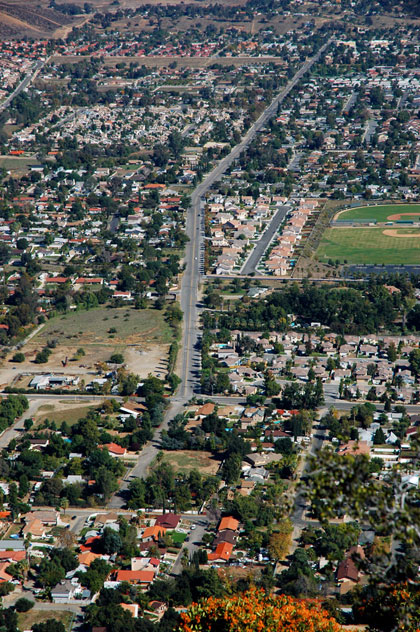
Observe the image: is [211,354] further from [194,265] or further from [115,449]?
[194,265]

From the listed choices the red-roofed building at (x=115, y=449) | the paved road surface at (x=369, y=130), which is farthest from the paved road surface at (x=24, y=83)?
the red-roofed building at (x=115, y=449)

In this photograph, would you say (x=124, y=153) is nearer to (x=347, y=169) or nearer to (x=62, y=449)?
(x=347, y=169)

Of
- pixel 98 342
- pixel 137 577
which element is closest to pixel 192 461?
pixel 137 577

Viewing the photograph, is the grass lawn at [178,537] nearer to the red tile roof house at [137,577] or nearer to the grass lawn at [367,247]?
the red tile roof house at [137,577]

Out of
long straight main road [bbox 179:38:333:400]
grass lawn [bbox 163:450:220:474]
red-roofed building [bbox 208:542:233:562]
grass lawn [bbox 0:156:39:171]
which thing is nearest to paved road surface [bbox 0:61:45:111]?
grass lawn [bbox 0:156:39:171]

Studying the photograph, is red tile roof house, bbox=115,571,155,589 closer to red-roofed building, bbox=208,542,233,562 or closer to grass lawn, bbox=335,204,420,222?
red-roofed building, bbox=208,542,233,562

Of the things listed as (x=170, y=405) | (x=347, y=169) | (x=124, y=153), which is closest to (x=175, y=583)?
(x=170, y=405)
